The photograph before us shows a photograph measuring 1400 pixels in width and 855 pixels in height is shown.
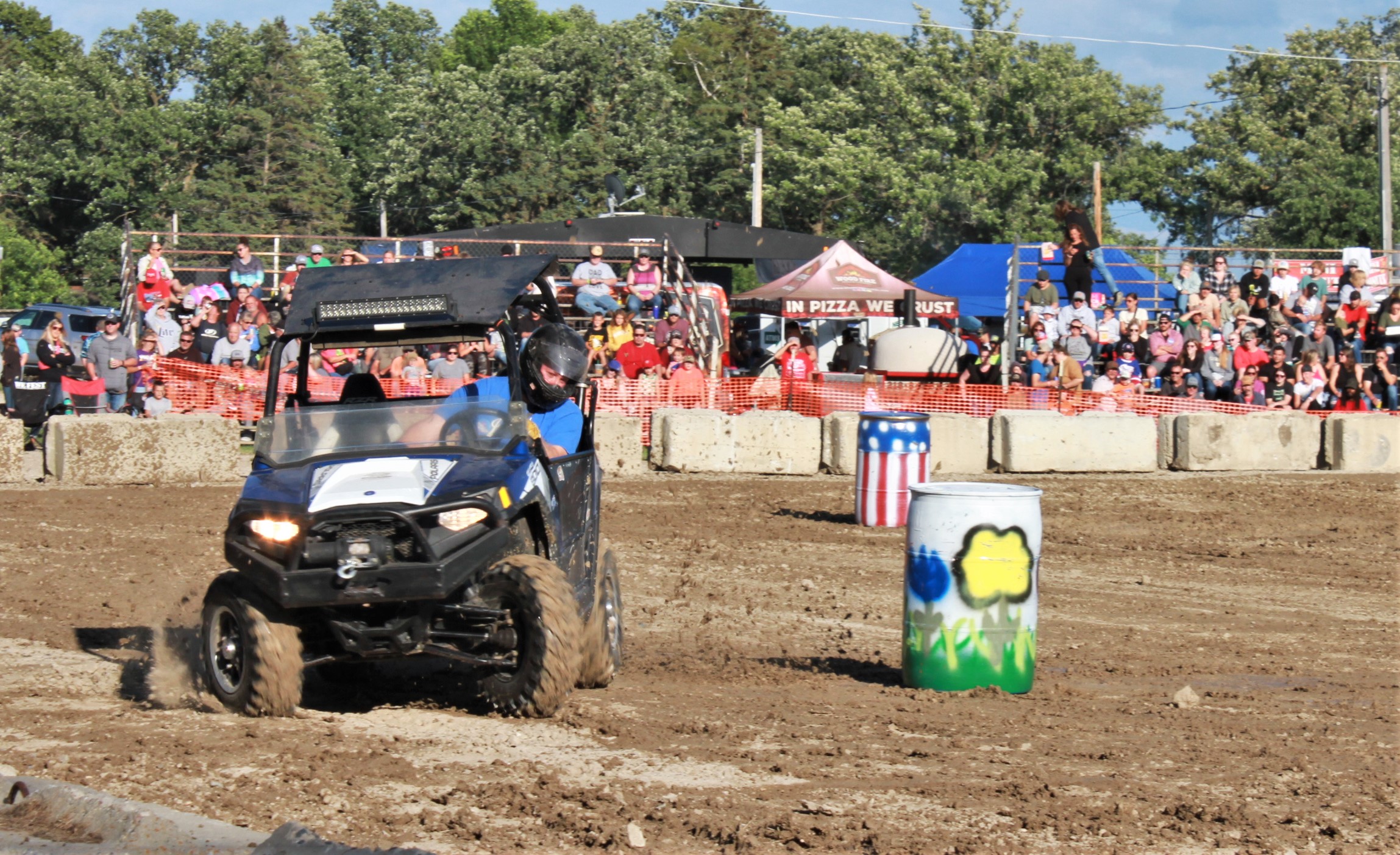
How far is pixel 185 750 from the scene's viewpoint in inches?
211

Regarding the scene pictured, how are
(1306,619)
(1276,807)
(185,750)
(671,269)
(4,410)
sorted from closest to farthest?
(1276,807) → (185,750) → (1306,619) → (4,410) → (671,269)

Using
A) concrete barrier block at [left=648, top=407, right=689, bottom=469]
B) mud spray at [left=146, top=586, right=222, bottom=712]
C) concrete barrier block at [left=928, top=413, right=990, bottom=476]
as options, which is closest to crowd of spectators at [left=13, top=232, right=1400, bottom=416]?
concrete barrier block at [left=648, top=407, right=689, bottom=469]

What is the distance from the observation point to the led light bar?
616 centimetres

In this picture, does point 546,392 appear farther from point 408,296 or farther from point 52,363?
point 52,363

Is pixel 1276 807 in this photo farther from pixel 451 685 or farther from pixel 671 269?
pixel 671 269

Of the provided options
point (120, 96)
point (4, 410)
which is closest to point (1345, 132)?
point (120, 96)

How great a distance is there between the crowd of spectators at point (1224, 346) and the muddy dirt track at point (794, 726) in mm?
9408

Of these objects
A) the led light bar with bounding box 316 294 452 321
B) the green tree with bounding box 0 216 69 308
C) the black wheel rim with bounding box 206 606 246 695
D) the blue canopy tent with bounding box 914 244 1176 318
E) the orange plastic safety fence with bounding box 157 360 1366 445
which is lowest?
the black wheel rim with bounding box 206 606 246 695

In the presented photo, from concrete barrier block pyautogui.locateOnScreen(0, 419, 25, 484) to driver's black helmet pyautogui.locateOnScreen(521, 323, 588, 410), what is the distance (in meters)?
11.7

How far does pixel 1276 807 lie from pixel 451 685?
3.82 meters

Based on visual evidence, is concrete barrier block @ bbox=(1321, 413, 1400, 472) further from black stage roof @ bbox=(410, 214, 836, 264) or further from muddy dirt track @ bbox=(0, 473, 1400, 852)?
black stage roof @ bbox=(410, 214, 836, 264)

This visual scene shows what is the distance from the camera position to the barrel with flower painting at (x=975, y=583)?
673cm

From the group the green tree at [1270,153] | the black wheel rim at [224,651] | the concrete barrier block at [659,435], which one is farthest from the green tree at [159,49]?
the black wheel rim at [224,651]

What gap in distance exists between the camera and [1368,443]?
18703mm
